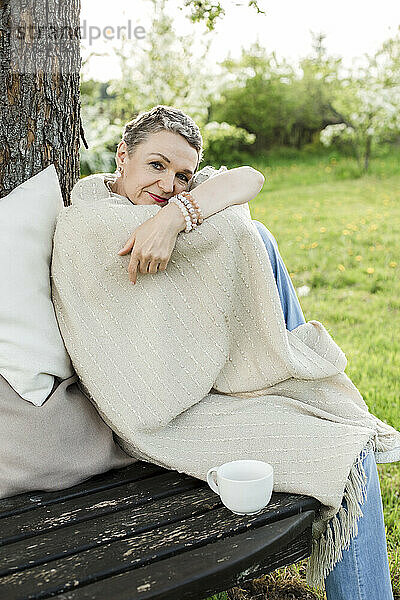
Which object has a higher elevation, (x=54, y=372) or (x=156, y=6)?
(x=156, y=6)

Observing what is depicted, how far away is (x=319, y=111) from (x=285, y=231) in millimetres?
7203

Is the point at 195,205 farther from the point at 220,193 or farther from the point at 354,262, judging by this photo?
the point at 354,262

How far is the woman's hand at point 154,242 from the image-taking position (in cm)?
192

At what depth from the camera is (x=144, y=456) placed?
6.26 feet

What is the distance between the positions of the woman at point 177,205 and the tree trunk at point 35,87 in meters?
0.28

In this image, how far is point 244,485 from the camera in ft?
5.11

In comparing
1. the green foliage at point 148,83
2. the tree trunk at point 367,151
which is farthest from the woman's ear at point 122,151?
the tree trunk at point 367,151

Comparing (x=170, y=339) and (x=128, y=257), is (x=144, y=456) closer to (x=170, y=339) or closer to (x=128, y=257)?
(x=170, y=339)

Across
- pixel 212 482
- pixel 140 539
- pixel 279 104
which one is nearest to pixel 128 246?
pixel 212 482

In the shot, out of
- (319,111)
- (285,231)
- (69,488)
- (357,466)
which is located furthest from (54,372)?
(319,111)

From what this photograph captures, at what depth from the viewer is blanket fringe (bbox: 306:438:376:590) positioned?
5.67 feet

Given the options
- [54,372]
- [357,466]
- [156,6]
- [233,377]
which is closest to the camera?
[357,466]

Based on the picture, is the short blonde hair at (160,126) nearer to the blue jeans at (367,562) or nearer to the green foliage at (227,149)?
the blue jeans at (367,562)

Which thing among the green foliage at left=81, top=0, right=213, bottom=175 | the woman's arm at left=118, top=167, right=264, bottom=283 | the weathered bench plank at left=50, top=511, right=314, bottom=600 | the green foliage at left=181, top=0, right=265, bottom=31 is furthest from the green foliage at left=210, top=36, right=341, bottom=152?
the weathered bench plank at left=50, top=511, right=314, bottom=600
